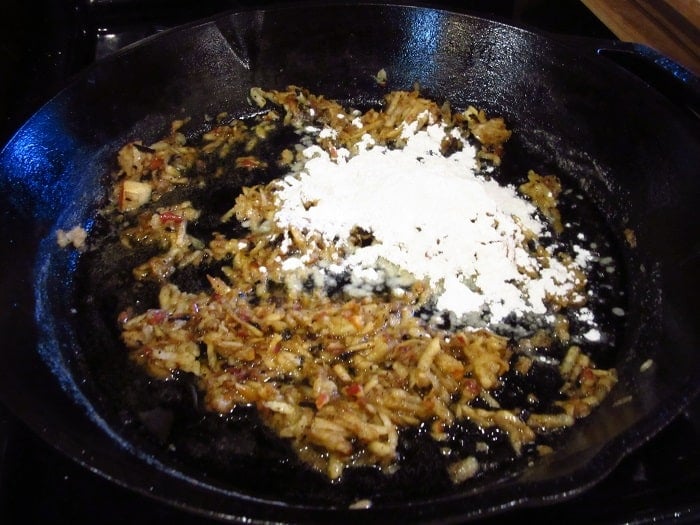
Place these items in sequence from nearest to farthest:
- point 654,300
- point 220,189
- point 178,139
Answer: point 654,300 → point 220,189 → point 178,139

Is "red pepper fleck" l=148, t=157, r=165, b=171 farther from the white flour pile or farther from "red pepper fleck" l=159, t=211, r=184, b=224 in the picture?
the white flour pile

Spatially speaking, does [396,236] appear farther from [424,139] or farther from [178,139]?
[178,139]

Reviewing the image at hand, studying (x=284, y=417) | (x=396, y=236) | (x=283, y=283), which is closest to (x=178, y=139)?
(x=283, y=283)

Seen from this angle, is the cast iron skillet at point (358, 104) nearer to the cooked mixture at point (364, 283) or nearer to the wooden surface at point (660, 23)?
the cooked mixture at point (364, 283)

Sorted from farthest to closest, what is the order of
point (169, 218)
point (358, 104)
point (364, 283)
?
point (358, 104)
point (169, 218)
point (364, 283)

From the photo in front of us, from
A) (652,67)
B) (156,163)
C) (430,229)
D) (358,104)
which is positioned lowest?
(156,163)

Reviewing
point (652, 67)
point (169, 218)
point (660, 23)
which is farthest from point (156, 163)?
point (660, 23)

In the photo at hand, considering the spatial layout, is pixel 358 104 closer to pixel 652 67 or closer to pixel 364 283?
pixel 364 283
